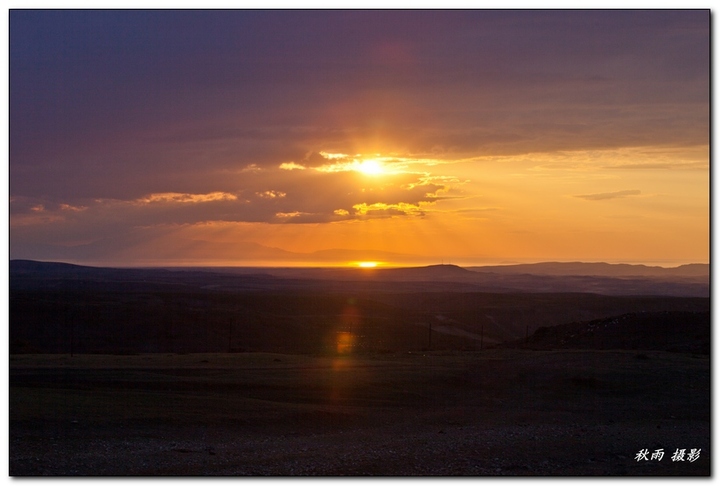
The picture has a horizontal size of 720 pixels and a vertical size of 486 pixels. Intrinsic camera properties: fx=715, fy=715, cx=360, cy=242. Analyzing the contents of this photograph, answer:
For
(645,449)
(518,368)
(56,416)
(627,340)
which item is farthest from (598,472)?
(627,340)

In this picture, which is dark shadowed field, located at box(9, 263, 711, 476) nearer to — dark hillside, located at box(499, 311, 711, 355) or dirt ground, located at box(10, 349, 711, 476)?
dirt ground, located at box(10, 349, 711, 476)

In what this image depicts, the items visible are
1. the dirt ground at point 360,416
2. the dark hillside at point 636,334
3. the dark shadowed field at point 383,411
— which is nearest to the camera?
the dirt ground at point 360,416

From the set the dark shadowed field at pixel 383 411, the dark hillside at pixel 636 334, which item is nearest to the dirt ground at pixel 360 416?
the dark shadowed field at pixel 383 411

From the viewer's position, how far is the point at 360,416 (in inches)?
821

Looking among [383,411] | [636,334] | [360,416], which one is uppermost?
[360,416]

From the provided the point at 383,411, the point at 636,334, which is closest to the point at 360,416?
the point at 383,411

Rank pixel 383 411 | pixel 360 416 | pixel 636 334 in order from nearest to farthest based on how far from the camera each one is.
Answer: pixel 360 416
pixel 383 411
pixel 636 334

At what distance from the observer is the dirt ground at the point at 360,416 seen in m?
13.9

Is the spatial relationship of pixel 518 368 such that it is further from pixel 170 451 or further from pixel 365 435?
pixel 170 451

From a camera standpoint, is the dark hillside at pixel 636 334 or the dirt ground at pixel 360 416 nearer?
the dirt ground at pixel 360 416

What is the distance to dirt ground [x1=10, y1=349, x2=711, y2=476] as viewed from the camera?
45.6 feet

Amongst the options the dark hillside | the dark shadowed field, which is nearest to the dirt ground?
the dark shadowed field

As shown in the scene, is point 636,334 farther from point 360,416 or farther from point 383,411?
point 360,416

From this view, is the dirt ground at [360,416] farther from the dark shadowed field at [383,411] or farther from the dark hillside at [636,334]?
the dark hillside at [636,334]
